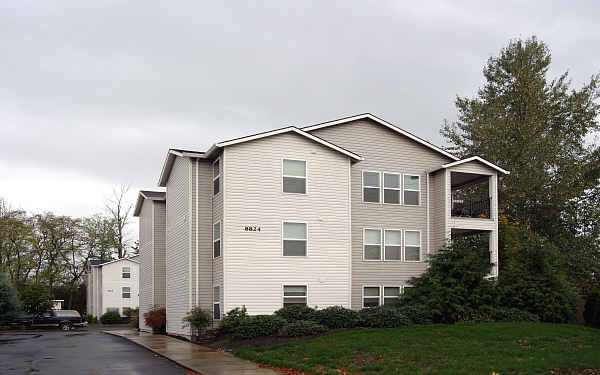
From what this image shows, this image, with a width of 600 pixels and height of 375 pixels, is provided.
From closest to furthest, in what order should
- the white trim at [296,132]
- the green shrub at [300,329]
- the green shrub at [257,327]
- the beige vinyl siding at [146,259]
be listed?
1. the green shrub at [300,329]
2. the green shrub at [257,327]
3. the white trim at [296,132]
4. the beige vinyl siding at [146,259]

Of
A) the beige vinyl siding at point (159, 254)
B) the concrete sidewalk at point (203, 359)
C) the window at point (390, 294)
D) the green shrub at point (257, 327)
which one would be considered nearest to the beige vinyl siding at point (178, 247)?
the beige vinyl siding at point (159, 254)

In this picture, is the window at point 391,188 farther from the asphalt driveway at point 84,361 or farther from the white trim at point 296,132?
the asphalt driveway at point 84,361

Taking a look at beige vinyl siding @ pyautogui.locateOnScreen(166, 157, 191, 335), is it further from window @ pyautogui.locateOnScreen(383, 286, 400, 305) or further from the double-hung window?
the double-hung window

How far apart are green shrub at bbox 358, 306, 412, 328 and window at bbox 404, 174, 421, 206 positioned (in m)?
6.41

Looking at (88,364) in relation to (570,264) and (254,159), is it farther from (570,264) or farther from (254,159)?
(570,264)

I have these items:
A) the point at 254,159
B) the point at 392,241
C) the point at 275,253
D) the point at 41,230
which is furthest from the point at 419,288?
the point at 41,230

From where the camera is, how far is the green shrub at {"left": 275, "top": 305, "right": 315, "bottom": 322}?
80.2 ft

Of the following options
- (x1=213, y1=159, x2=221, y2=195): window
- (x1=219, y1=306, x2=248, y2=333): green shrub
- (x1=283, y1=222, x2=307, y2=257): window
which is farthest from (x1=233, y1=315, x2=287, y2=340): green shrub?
(x1=213, y1=159, x2=221, y2=195): window

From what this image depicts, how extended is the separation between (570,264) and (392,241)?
1288 cm

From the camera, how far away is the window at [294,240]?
26.3m

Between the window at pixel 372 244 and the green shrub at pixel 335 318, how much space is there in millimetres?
4779

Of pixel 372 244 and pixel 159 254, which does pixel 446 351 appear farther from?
pixel 159 254

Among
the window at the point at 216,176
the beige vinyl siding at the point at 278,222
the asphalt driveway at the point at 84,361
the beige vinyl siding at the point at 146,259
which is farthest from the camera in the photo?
the beige vinyl siding at the point at 146,259

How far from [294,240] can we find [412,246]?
625cm
